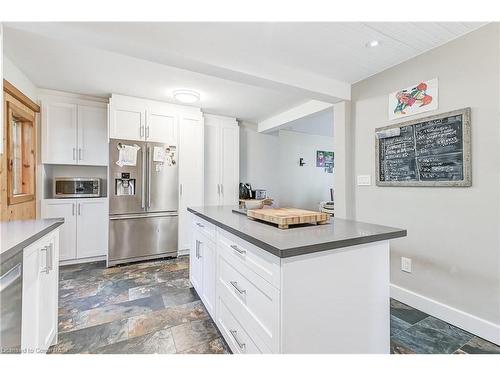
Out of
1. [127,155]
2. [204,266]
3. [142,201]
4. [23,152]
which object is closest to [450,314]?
[204,266]

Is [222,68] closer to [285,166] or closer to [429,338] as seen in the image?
[429,338]

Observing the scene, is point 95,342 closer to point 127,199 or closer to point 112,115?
point 127,199

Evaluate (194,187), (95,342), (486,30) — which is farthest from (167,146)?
(486,30)

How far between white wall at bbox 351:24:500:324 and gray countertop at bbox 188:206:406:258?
92 cm

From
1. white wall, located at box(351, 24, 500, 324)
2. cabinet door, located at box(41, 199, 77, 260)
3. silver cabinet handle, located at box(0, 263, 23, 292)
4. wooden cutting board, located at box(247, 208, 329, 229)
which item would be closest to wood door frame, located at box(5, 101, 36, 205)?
cabinet door, located at box(41, 199, 77, 260)

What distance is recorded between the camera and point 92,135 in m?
3.28

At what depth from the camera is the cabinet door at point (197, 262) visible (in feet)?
6.94

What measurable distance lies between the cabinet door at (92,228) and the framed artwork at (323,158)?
427 centimetres

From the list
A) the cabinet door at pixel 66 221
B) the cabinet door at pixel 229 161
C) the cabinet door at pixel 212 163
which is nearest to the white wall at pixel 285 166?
the cabinet door at pixel 229 161

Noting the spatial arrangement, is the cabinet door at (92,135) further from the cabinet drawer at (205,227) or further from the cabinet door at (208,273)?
the cabinet door at (208,273)

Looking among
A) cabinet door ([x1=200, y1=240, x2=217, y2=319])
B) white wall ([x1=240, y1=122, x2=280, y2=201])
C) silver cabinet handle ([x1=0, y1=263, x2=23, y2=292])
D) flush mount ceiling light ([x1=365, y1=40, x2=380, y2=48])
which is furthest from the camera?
white wall ([x1=240, y1=122, x2=280, y2=201])

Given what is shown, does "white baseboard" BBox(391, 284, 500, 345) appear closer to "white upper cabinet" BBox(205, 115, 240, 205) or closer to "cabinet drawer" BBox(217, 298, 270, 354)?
"cabinet drawer" BBox(217, 298, 270, 354)

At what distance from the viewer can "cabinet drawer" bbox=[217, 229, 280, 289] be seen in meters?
1.08

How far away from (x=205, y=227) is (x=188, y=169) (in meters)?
1.84
